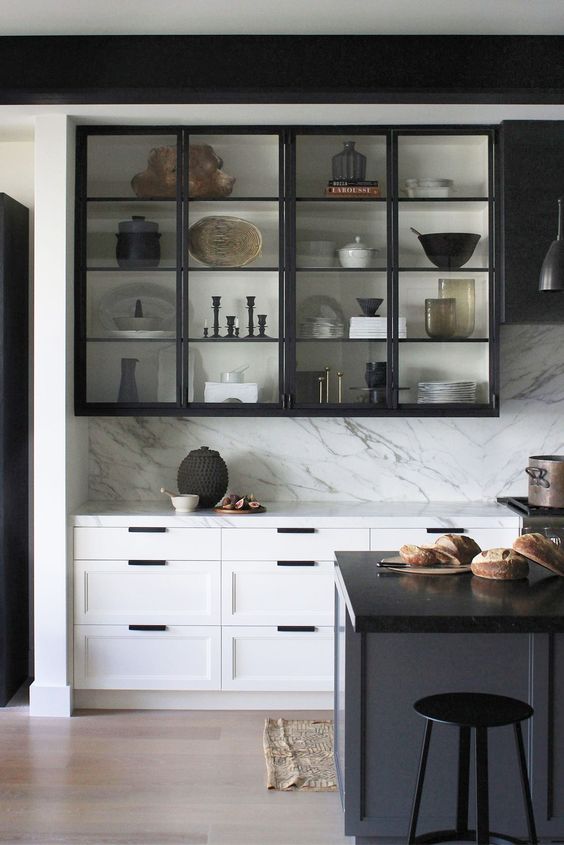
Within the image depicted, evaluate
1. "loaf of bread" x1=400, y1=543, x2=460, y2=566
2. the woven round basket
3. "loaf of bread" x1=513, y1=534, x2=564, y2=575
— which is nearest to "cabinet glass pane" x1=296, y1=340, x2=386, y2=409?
the woven round basket

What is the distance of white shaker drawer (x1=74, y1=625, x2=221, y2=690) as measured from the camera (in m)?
4.32

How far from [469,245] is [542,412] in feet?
3.14

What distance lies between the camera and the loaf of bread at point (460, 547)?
309cm

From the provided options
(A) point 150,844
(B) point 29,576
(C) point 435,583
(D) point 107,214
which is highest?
(D) point 107,214

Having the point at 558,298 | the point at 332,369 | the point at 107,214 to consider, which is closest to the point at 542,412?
the point at 558,298

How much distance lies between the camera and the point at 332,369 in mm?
4496

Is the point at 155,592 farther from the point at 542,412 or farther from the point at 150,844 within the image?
the point at 542,412

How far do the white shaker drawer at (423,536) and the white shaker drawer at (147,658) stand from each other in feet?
2.74

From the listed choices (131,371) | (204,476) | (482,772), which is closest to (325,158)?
(131,371)

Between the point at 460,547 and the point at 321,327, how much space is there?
5.50 feet

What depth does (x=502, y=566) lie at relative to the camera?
9.53ft

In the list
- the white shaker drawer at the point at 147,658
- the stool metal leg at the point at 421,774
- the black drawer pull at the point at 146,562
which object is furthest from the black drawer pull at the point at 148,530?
the stool metal leg at the point at 421,774

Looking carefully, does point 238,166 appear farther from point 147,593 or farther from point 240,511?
point 147,593

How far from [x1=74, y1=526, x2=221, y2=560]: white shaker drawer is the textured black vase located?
0.28 meters
